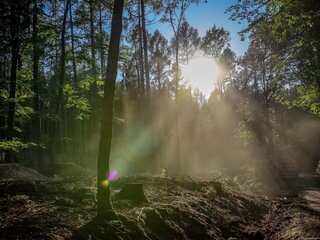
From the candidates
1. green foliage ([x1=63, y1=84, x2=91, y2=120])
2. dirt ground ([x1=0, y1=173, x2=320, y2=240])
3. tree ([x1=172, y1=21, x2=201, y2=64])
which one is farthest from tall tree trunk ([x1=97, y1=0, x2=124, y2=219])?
tree ([x1=172, y1=21, x2=201, y2=64])

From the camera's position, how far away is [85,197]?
7.01 m

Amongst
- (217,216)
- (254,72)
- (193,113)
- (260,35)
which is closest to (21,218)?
(217,216)

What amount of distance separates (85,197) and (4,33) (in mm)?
8712

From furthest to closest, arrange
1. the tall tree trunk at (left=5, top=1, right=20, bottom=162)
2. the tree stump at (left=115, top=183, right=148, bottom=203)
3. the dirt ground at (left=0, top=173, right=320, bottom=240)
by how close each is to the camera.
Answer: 1. the tall tree trunk at (left=5, top=1, right=20, bottom=162)
2. the tree stump at (left=115, top=183, right=148, bottom=203)
3. the dirt ground at (left=0, top=173, right=320, bottom=240)

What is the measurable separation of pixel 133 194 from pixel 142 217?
1.38 m

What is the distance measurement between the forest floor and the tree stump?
0.26 m

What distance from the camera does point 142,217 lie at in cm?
588

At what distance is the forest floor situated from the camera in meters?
4.75

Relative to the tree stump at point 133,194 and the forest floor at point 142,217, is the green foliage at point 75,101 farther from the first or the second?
the tree stump at point 133,194

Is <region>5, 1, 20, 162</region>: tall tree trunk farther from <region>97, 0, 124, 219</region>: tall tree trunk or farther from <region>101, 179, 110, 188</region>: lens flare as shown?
<region>101, 179, 110, 188</region>: lens flare

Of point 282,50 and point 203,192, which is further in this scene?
point 282,50

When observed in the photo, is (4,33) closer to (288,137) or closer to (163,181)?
(163,181)

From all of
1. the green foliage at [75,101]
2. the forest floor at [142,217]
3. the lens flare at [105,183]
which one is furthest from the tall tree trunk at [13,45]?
the lens flare at [105,183]

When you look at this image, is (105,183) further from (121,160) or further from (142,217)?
(121,160)
